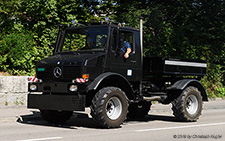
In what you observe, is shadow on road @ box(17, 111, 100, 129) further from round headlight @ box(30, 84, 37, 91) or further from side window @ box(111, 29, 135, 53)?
side window @ box(111, 29, 135, 53)

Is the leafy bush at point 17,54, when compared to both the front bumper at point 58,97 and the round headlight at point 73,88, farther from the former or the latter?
the round headlight at point 73,88

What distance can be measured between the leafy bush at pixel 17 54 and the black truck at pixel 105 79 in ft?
16.7

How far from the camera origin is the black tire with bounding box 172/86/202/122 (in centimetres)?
1206

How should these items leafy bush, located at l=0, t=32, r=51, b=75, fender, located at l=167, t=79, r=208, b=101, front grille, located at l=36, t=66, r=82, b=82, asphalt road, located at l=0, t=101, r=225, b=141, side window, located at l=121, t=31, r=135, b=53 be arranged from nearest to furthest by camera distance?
asphalt road, located at l=0, t=101, r=225, b=141, front grille, located at l=36, t=66, r=82, b=82, side window, located at l=121, t=31, r=135, b=53, fender, located at l=167, t=79, r=208, b=101, leafy bush, located at l=0, t=32, r=51, b=75

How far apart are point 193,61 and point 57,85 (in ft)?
15.9

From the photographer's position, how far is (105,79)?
10.6 metres

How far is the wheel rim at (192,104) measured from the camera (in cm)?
1255

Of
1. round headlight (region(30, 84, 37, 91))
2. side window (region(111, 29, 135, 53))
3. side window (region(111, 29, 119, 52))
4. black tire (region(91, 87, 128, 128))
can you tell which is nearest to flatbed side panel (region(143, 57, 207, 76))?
side window (region(111, 29, 135, 53))

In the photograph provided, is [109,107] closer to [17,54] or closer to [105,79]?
[105,79]

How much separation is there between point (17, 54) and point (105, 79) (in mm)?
7085

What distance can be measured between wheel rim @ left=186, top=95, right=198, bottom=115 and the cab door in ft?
7.17

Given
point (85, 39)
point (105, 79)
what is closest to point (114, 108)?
point (105, 79)

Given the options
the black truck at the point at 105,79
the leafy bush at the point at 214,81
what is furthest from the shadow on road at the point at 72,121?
the leafy bush at the point at 214,81

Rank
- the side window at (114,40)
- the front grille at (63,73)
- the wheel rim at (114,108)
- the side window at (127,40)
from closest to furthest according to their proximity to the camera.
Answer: the front grille at (63,73), the wheel rim at (114,108), the side window at (114,40), the side window at (127,40)
